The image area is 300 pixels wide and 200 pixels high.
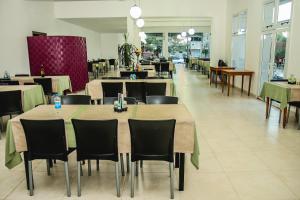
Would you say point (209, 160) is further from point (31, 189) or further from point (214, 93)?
point (214, 93)

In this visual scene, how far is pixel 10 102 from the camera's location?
14.9 feet

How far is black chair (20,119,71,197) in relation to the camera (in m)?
2.45

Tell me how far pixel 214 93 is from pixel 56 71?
5095mm

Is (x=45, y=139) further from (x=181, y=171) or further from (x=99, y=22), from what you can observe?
(x=99, y=22)

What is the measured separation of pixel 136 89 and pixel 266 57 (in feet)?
13.8

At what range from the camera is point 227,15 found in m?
10.4

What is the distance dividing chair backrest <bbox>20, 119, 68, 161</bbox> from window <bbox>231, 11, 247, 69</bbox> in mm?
7729

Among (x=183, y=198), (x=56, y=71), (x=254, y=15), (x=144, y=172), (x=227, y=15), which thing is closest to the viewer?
(x=183, y=198)

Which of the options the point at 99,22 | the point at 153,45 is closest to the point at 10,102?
the point at 99,22

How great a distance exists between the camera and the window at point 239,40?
29.6 feet

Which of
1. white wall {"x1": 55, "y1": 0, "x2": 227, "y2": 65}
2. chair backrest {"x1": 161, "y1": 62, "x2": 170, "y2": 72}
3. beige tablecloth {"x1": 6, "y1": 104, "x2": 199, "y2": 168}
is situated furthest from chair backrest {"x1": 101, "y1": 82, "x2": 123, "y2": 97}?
white wall {"x1": 55, "y1": 0, "x2": 227, "y2": 65}

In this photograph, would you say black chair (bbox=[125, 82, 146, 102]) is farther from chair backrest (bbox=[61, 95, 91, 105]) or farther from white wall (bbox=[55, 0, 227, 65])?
white wall (bbox=[55, 0, 227, 65])

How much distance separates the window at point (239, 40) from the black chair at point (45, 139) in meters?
7.73

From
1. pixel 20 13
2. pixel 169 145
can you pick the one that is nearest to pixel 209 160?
pixel 169 145
